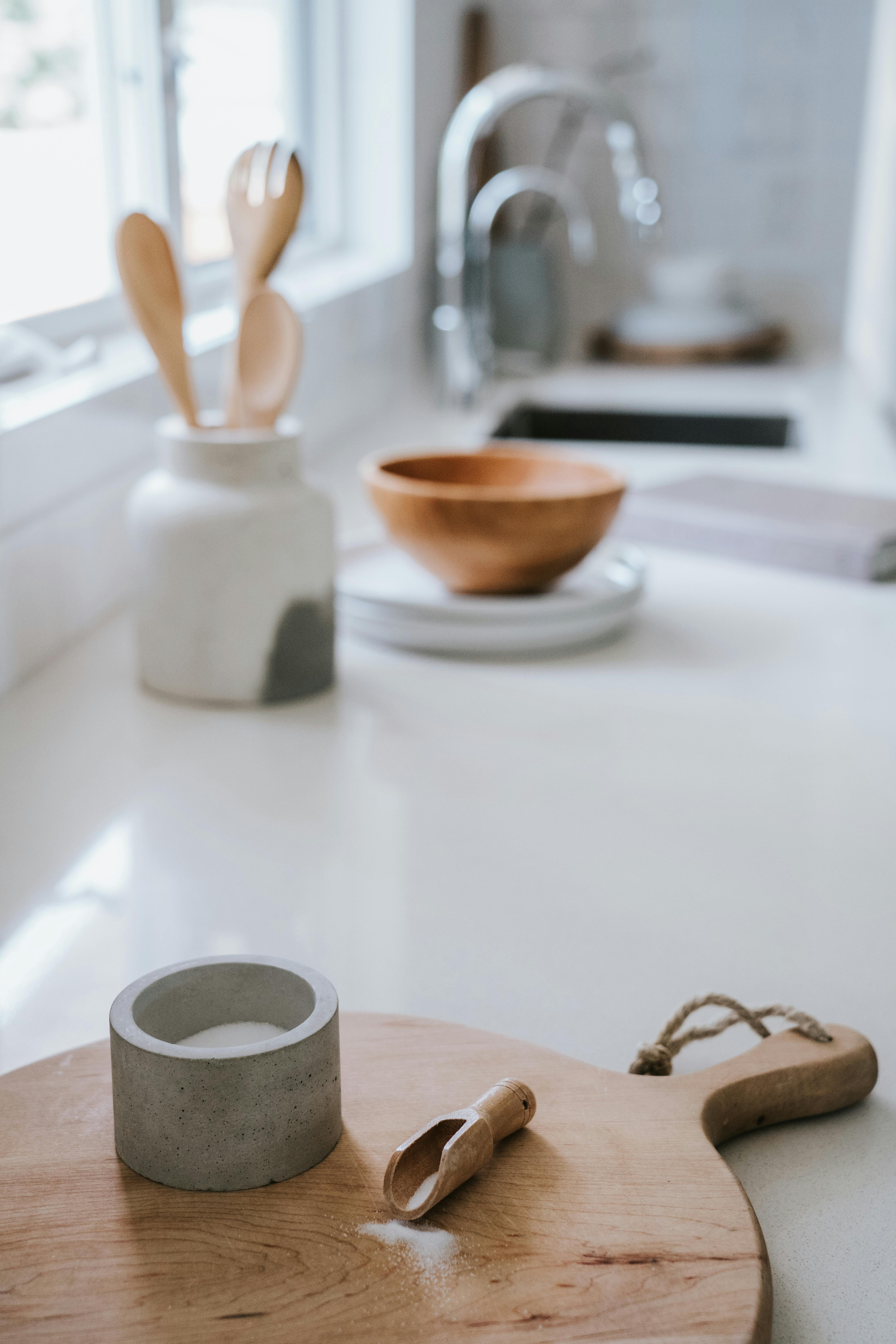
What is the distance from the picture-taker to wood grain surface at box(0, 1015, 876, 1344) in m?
0.36

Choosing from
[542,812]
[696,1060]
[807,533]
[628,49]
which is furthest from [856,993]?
[628,49]

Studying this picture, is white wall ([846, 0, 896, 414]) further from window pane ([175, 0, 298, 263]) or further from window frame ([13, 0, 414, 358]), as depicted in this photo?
window pane ([175, 0, 298, 263])

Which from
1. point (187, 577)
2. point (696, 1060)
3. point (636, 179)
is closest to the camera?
point (696, 1060)

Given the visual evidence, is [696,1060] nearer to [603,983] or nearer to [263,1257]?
[603,983]

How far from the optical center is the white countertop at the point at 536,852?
1.73ft

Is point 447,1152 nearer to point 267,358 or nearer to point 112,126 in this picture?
point 267,358

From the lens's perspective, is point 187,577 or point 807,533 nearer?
point 187,577

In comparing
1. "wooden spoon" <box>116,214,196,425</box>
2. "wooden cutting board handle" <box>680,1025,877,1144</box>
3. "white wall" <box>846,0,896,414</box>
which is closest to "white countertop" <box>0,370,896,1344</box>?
"wooden cutting board handle" <box>680,1025,877,1144</box>

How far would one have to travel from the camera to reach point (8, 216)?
1213 millimetres

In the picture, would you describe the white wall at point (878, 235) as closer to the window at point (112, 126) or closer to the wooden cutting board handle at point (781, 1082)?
the window at point (112, 126)

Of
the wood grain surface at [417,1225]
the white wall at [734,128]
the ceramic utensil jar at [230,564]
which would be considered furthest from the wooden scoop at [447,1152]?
the white wall at [734,128]

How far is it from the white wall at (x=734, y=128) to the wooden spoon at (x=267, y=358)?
227 cm

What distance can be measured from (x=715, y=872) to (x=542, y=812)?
113 mm

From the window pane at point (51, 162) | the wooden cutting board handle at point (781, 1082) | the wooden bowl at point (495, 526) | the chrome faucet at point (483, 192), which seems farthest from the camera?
the chrome faucet at point (483, 192)
